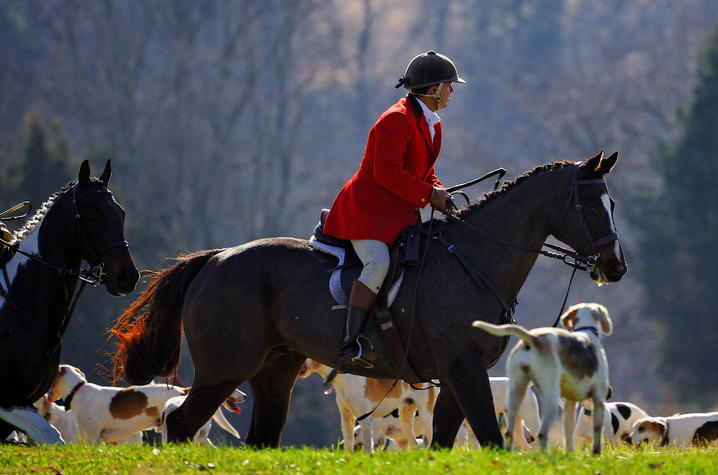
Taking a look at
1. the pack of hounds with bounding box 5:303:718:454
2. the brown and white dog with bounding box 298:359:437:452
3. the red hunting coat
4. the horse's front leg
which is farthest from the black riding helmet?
the brown and white dog with bounding box 298:359:437:452

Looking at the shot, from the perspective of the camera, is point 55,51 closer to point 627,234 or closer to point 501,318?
point 627,234

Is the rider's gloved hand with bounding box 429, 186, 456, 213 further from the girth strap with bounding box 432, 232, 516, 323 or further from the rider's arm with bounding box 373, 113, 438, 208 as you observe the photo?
the girth strap with bounding box 432, 232, 516, 323

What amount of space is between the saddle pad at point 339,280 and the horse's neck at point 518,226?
63 centimetres

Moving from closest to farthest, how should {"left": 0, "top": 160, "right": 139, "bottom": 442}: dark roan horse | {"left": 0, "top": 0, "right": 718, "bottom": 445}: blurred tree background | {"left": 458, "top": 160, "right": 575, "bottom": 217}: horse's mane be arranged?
1. {"left": 458, "top": 160, "right": 575, "bottom": 217}: horse's mane
2. {"left": 0, "top": 160, "right": 139, "bottom": 442}: dark roan horse
3. {"left": 0, "top": 0, "right": 718, "bottom": 445}: blurred tree background

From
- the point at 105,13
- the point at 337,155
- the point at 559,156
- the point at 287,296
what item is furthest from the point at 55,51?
the point at 287,296

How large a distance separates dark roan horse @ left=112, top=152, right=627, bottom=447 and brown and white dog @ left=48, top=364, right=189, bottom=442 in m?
4.35

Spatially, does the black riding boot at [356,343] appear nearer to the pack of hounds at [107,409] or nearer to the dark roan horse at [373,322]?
the dark roan horse at [373,322]

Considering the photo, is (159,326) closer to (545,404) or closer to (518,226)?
(518,226)

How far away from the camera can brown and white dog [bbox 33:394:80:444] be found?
39.9 feet

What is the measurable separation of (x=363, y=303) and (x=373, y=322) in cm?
24

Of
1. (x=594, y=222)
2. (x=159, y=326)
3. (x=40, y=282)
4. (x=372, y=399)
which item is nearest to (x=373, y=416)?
(x=372, y=399)

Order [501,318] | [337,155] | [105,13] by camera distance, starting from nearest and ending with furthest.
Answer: [501,318]
[105,13]
[337,155]

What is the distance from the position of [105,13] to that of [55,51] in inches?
106

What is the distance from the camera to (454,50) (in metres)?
46.2
